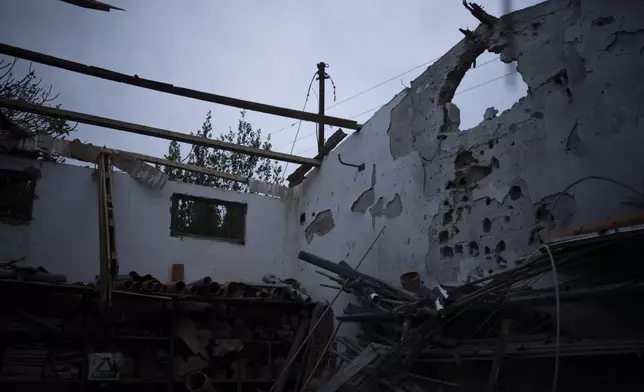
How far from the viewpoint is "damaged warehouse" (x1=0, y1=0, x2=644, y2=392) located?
455 cm

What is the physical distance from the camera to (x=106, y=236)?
7.37m

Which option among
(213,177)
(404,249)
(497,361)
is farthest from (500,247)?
(213,177)

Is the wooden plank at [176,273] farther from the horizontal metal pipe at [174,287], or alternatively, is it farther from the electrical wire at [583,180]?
the electrical wire at [583,180]

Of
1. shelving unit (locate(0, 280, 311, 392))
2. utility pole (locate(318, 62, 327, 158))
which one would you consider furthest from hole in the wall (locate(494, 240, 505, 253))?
utility pole (locate(318, 62, 327, 158))

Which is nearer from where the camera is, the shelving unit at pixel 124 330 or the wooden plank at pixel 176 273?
the shelving unit at pixel 124 330

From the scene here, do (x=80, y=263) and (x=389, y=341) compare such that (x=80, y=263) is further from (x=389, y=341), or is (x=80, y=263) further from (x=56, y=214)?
(x=389, y=341)

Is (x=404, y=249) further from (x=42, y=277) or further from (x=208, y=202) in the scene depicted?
(x=42, y=277)

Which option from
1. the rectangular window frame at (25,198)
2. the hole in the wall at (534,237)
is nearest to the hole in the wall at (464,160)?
the hole in the wall at (534,237)

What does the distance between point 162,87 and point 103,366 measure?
13.3 feet

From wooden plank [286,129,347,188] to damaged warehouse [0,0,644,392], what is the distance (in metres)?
0.09

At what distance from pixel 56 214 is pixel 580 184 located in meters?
7.59

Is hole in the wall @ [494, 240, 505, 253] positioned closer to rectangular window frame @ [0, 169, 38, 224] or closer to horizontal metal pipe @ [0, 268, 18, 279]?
horizontal metal pipe @ [0, 268, 18, 279]

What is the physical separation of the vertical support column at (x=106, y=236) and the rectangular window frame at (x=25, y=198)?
3.73 ft

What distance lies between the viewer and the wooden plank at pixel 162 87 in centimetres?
748
